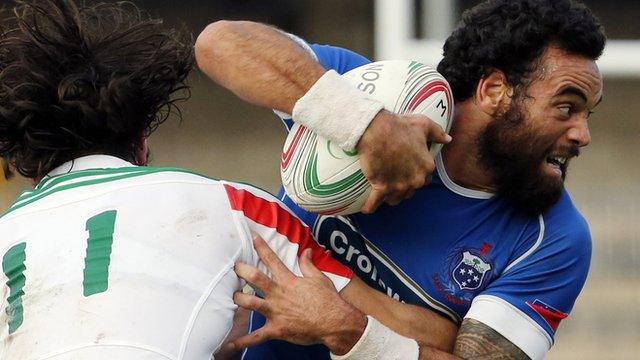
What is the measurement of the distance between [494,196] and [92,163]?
1227 millimetres

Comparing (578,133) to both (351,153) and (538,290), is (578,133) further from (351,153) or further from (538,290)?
(351,153)

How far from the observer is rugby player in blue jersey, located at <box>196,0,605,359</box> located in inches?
144

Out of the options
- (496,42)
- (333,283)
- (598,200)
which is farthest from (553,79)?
(598,200)

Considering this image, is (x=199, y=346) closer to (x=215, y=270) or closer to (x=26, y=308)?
(x=215, y=270)

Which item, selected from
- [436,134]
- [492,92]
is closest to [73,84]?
[436,134]

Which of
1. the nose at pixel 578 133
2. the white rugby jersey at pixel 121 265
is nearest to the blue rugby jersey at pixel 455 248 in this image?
the nose at pixel 578 133

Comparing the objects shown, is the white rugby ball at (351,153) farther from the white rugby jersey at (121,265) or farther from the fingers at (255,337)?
the fingers at (255,337)

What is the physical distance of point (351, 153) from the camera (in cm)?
332

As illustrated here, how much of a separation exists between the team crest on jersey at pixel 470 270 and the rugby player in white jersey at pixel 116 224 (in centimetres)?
20

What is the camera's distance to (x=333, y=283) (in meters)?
3.39

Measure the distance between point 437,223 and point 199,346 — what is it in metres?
1.04

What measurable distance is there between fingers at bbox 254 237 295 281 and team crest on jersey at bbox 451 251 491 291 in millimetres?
675

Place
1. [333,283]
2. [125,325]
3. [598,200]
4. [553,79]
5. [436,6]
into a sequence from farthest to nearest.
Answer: [598,200]
[436,6]
[553,79]
[333,283]
[125,325]

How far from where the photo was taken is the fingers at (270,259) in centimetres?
324
